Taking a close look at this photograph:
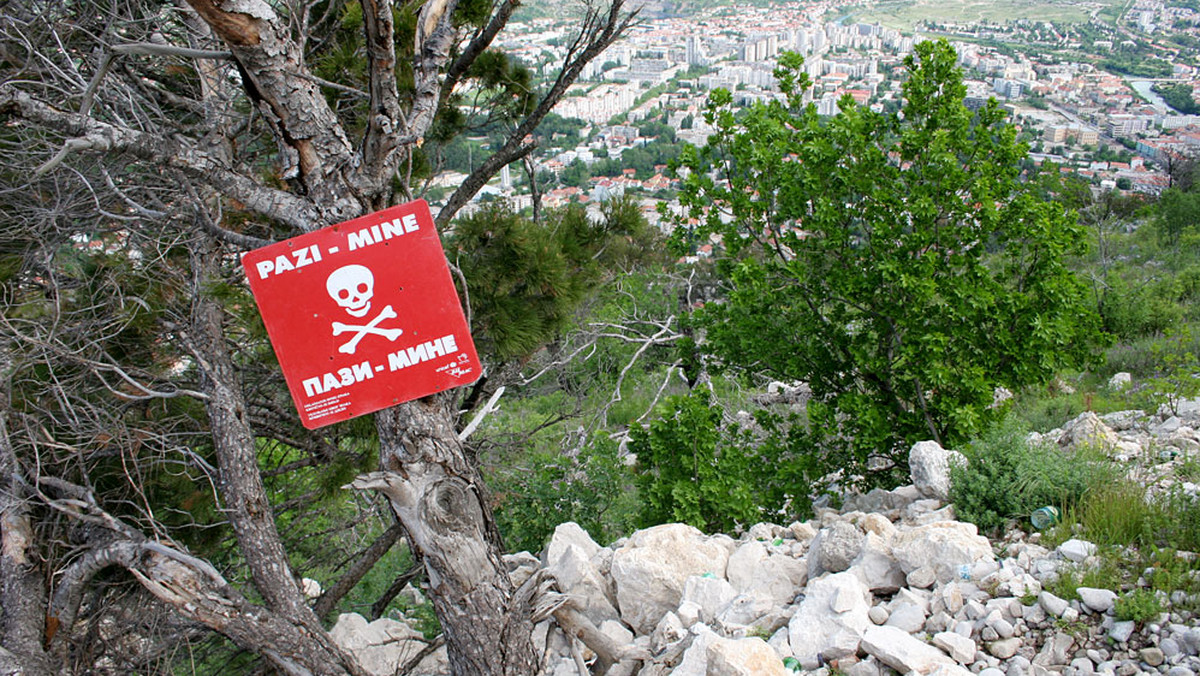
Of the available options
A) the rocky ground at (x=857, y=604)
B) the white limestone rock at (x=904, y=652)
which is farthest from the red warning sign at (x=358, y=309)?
the white limestone rock at (x=904, y=652)

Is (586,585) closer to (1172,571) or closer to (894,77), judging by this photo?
(1172,571)

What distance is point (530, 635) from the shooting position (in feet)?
9.72

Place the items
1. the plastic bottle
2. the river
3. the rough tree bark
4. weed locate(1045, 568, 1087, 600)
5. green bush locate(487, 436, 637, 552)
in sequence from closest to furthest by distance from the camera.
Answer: the rough tree bark, weed locate(1045, 568, 1087, 600), the plastic bottle, green bush locate(487, 436, 637, 552), the river

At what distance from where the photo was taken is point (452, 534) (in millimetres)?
2717

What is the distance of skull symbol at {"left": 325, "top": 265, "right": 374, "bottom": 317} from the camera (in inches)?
89.0

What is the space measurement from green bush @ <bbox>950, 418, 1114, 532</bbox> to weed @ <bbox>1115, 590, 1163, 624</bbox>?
83 cm

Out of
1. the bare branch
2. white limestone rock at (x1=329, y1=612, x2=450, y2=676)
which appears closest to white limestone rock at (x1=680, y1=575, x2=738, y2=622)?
white limestone rock at (x1=329, y1=612, x2=450, y2=676)

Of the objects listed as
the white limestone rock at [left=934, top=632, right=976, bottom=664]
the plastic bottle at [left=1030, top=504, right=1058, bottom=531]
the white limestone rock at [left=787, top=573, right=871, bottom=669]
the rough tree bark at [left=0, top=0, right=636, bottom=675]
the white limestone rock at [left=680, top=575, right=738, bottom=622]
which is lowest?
the white limestone rock at [left=680, top=575, right=738, bottom=622]

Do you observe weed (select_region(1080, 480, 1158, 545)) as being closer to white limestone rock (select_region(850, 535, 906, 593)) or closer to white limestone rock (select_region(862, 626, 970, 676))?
white limestone rock (select_region(850, 535, 906, 593))

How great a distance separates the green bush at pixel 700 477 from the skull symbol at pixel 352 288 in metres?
2.82

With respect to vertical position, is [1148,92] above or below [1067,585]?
below

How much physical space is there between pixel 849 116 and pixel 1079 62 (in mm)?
39147

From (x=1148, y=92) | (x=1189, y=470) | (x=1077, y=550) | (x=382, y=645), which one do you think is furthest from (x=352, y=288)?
(x=1148, y=92)

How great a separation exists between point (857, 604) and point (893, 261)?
2.69m
